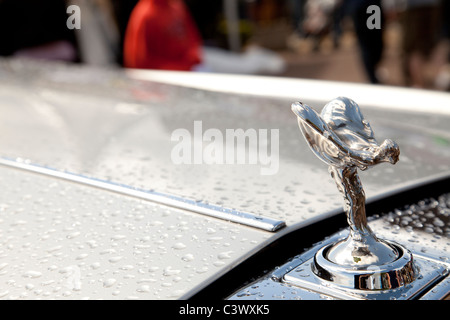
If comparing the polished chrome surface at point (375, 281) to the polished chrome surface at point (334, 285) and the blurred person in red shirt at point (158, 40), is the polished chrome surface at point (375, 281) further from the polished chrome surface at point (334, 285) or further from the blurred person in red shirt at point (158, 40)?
the blurred person in red shirt at point (158, 40)

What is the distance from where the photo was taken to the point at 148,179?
0.94 metres

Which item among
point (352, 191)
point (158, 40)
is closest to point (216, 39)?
point (158, 40)

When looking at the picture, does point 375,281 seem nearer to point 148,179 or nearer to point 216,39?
point 148,179

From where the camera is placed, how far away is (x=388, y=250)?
2.17 feet

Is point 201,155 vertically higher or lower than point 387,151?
lower

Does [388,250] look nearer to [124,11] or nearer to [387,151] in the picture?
[387,151]

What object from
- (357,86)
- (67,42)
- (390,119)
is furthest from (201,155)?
(67,42)

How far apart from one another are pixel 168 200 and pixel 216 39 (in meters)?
8.51

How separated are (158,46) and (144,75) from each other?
1.75 m

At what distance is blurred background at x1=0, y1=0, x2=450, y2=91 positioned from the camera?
3990 millimetres

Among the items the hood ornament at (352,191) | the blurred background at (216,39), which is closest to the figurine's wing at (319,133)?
the hood ornament at (352,191)

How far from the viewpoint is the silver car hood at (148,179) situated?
26.4 inches
